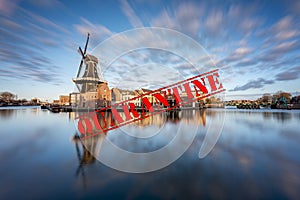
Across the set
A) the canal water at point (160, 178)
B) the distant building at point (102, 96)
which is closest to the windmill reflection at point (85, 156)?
the canal water at point (160, 178)

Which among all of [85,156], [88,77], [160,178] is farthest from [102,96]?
[160,178]

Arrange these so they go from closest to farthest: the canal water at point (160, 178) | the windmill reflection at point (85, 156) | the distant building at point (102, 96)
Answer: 1. the canal water at point (160, 178)
2. the windmill reflection at point (85, 156)
3. the distant building at point (102, 96)

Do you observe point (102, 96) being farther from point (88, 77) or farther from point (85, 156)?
point (85, 156)

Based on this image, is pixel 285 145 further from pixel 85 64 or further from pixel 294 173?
pixel 85 64

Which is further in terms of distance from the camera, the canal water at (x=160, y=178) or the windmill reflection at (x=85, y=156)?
the windmill reflection at (x=85, y=156)

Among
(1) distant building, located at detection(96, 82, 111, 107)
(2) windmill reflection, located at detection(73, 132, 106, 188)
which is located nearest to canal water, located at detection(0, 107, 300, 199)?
(2) windmill reflection, located at detection(73, 132, 106, 188)

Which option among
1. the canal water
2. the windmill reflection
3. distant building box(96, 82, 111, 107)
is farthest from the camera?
distant building box(96, 82, 111, 107)

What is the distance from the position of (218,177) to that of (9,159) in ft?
23.7

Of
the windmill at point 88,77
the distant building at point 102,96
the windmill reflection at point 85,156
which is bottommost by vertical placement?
the windmill reflection at point 85,156

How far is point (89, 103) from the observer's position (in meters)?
30.6

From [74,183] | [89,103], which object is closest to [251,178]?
[74,183]

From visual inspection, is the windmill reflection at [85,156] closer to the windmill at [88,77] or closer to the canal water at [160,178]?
the canal water at [160,178]

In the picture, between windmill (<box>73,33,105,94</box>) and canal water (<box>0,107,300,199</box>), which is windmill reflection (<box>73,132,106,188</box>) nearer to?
canal water (<box>0,107,300,199</box>)

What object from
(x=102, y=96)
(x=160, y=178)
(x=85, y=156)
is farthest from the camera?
(x=102, y=96)
